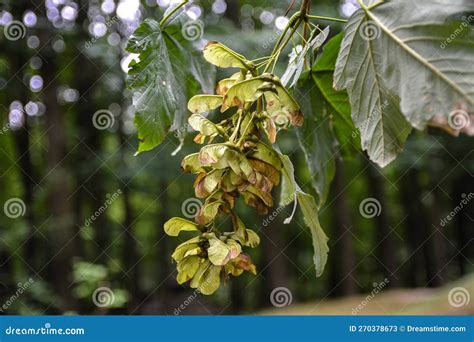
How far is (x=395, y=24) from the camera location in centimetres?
76

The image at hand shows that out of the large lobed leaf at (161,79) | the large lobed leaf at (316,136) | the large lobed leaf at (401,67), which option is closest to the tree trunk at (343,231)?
the large lobed leaf at (316,136)

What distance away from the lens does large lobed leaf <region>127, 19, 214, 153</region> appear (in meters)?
0.99

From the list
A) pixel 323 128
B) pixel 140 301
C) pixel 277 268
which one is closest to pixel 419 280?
pixel 277 268

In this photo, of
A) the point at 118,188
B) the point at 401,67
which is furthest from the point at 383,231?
the point at 401,67

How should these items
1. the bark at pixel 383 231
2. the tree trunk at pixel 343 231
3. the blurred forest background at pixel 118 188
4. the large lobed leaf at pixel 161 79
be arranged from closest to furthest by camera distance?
1. the large lobed leaf at pixel 161 79
2. the blurred forest background at pixel 118 188
3. the tree trunk at pixel 343 231
4. the bark at pixel 383 231

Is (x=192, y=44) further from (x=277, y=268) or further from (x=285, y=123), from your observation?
(x=277, y=268)

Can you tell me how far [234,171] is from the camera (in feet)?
2.21

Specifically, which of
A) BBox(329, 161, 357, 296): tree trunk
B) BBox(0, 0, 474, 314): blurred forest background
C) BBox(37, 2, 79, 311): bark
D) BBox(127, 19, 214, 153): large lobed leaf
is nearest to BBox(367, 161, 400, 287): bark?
BBox(0, 0, 474, 314): blurred forest background

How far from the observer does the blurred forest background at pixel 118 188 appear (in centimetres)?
653

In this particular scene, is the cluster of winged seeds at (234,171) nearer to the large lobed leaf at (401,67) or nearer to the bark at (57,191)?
the large lobed leaf at (401,67)

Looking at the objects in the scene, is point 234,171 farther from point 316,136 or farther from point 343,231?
point 343,231

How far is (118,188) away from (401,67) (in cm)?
855

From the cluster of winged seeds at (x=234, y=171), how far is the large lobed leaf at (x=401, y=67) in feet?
0.38

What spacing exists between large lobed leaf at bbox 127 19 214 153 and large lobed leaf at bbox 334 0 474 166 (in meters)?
0.34
